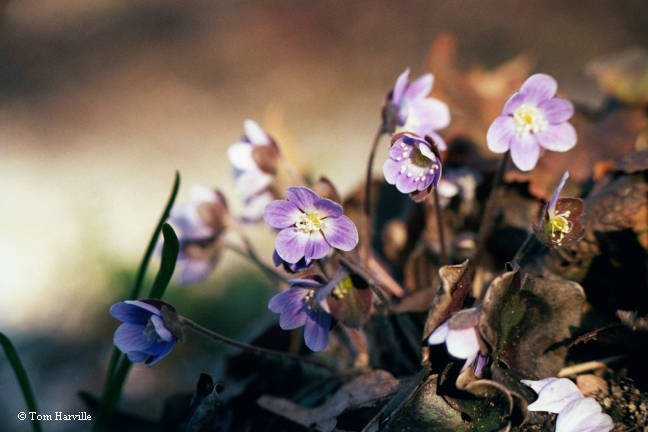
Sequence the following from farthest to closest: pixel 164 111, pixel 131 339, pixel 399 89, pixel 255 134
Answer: pixel 164 111
pixel 255 134
pixel 399 89
pixel 131 339

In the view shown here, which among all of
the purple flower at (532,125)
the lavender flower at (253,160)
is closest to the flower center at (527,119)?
the purple flower at (532,125)

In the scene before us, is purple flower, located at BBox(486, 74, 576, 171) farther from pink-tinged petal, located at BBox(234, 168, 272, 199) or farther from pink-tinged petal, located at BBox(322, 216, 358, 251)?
pink-tinged petal, located at BBox(234, 168, 272, 199)

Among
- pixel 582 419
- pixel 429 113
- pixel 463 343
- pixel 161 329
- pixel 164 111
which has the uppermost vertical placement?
pixel 164 111

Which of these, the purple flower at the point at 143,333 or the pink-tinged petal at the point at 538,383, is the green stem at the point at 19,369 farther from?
the pink-tinged petal at the point at 538,383

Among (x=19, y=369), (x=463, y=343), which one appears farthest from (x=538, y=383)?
(x=19, y=369)

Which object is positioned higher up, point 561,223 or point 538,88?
point 538,88

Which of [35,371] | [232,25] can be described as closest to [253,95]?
[232,25]

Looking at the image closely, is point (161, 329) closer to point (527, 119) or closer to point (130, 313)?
point (130, 313)

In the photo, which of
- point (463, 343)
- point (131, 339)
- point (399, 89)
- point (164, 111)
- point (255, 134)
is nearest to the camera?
point (463, 343)
